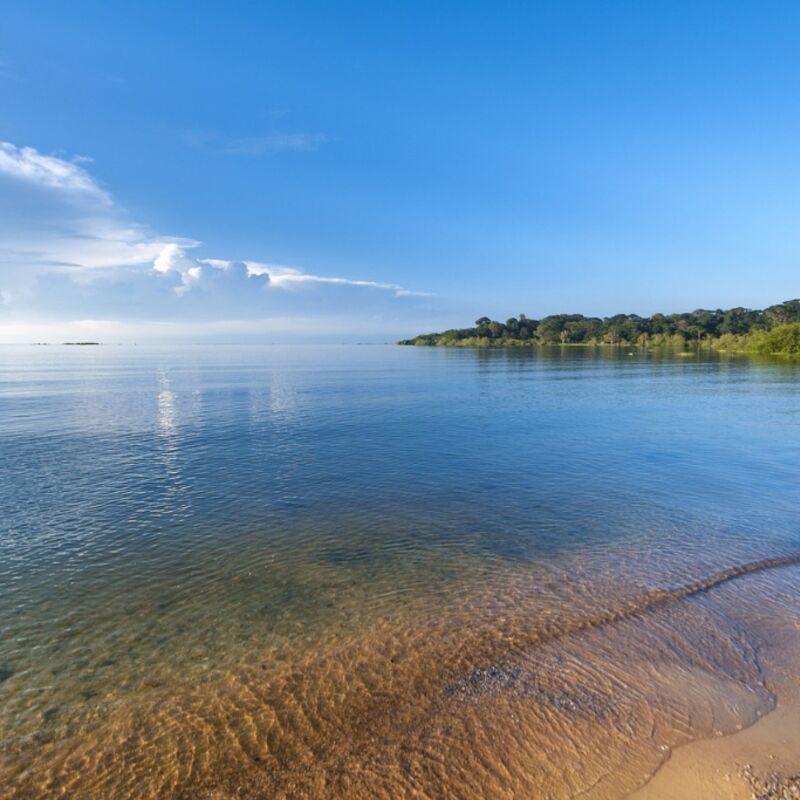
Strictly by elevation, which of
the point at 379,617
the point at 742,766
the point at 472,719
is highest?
the point at 742,766

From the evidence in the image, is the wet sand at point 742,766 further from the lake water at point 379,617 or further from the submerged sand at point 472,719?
the lake water at point 379,617

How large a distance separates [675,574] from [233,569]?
1082 cm

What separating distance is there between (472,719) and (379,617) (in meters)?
3.54

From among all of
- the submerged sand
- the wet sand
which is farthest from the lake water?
the wet sand

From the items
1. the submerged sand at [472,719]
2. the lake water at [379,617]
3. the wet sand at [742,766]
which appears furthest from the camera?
the lake water at [379,617]

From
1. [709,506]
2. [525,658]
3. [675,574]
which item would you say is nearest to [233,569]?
[525,658]

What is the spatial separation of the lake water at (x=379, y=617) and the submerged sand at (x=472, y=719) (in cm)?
4

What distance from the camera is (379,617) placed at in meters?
10.7

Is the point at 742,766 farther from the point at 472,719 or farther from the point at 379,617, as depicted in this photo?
the point at 379,617

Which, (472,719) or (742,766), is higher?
(742,766)

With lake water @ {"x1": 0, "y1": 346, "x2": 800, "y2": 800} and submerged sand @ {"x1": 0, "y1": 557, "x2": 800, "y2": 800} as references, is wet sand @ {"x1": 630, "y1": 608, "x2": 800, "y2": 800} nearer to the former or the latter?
submerged sand @ {"x1": 0, "y1": 557, "x2": 800, "y2": 800}

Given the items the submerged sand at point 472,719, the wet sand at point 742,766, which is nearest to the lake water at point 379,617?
the submerged sand at point 472,719

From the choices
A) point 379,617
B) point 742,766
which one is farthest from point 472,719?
point 379,617

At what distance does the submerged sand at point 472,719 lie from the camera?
6.38m
